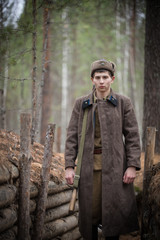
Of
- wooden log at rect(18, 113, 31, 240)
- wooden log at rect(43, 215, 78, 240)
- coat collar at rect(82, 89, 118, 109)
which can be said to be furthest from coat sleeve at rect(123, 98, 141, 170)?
wooden log at rect(43, 215, 78, 240)

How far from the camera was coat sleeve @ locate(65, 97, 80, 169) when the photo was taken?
285 centimetres

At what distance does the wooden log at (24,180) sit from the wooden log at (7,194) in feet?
0.39

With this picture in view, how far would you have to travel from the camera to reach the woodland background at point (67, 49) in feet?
17.4

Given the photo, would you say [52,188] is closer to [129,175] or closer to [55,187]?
[55,187]

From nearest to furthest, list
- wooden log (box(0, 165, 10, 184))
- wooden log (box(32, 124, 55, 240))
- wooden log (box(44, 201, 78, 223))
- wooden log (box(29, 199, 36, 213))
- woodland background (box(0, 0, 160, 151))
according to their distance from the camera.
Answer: wooden log (box(0, 165, 10, 184)) < wooden log (box(32, 124, 55, 240)) < wooden log (box(29, 199, 36, 213)) < wooden log (box(44, 201, 78, 223)) < woodland background (box(0, 0, 160, 151))

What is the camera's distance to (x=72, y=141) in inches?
115

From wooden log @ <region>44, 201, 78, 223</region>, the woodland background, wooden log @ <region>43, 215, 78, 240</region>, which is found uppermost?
the woodland background

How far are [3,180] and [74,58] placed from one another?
15.8 meters

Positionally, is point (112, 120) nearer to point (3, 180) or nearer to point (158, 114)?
point (3, 180)

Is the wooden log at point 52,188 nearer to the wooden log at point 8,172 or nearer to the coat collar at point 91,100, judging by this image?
the wooden log at point 8,172

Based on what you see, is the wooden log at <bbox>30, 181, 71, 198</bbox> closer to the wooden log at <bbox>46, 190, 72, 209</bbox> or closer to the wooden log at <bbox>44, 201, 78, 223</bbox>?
the wooden log at <bbox>46, 190, 72, 209</bbox>

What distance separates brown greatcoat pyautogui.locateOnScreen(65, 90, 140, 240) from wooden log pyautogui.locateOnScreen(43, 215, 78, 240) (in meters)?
0.86

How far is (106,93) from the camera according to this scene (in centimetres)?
284

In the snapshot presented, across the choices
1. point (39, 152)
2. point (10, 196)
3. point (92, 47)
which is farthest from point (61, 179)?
point (92, 47)
